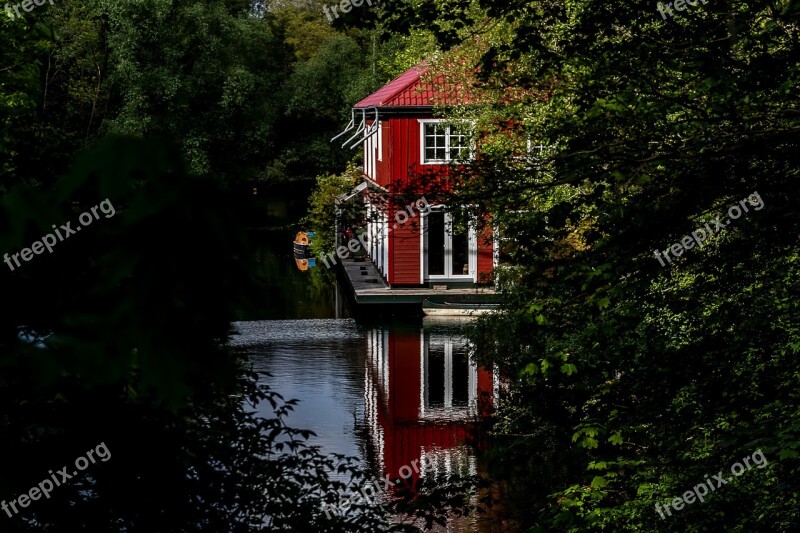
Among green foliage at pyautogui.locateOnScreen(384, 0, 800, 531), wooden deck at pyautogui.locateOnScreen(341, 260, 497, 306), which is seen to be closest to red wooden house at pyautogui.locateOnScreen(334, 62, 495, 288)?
wooden deck at pyautogui.locateOnScreen(341, 260, 497, 306)

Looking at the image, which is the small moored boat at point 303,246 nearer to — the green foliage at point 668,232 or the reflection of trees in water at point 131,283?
the green foliage at point 668,232

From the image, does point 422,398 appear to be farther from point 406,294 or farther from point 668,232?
point 668,232

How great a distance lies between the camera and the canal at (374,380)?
816 inches

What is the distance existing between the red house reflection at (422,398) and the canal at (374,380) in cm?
3

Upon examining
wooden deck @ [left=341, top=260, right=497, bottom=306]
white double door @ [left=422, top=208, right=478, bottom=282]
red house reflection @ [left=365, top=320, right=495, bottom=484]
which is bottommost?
red house reflection @ [left=365, top=320, right=495, bottom=484]

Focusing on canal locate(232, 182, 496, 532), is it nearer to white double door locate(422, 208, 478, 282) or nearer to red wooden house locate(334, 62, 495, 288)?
red wooden house locate(334, 62, 495, 288)

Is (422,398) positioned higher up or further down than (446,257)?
further down

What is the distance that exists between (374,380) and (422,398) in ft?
5.61

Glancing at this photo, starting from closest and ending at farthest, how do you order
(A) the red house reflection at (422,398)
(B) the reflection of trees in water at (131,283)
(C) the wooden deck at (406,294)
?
1. (B) the reflection of trees in water at (131,283)
2. (A) the red house reflection at (422,398)
3. (C) the wooden deck at (406,294)

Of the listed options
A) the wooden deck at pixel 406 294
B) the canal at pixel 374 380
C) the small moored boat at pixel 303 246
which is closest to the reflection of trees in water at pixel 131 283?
the canal at pixel 374 380

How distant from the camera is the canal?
2073 cm

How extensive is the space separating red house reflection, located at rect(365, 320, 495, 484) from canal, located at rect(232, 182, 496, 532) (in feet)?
0.09

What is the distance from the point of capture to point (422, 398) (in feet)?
84.5

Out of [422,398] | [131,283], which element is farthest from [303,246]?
[131,283]
